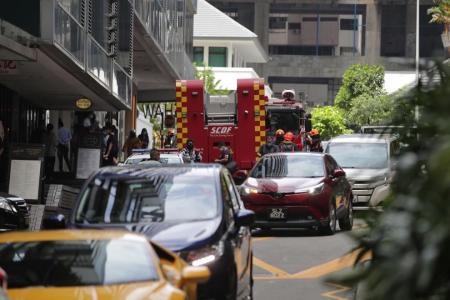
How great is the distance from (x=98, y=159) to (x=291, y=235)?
9.75 meters

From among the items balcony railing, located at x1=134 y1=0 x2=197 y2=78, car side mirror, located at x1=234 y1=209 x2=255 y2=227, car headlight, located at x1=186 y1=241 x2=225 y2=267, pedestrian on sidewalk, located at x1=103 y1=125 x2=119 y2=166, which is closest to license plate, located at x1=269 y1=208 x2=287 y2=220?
car side mirror, located at x1=234 y1=209 x2=255 y2=227

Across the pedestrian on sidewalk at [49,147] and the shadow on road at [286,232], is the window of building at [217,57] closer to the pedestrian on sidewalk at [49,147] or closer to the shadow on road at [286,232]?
the pedestrian on sidewalk at [49,147]

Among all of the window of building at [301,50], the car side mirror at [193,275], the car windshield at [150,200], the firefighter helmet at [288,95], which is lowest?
the car side mirror at [193,275]

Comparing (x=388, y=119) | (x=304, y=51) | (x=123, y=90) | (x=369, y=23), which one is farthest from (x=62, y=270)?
(x=304, y=51)

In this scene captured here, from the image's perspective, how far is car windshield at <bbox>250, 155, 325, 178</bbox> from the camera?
21.2 m

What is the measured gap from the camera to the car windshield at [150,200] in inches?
426

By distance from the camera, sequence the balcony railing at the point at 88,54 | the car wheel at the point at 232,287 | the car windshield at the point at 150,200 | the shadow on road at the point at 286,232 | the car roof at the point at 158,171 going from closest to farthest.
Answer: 1. the car wheel at the point at 232,287
2. the car windshield at the point at 150,200
3. the car roof at the point at 158,171
4. the shadow on road at the point at 286,232
5. the balcony railing at the point at 88,54

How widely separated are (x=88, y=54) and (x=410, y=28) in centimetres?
10245

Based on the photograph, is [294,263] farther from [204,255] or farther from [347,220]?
[204,255]

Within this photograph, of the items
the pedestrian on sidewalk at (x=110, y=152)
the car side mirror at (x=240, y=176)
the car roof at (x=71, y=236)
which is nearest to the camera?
the car roof at (x=71, y=236)

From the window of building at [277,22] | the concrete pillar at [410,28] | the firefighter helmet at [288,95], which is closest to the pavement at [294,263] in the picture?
the firefighter helmet at [288,95]

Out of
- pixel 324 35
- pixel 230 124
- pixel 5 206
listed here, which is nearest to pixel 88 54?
pixel 230 124

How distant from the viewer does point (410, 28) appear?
4953 inches

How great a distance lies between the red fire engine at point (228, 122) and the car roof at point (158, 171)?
19348 millimetres
